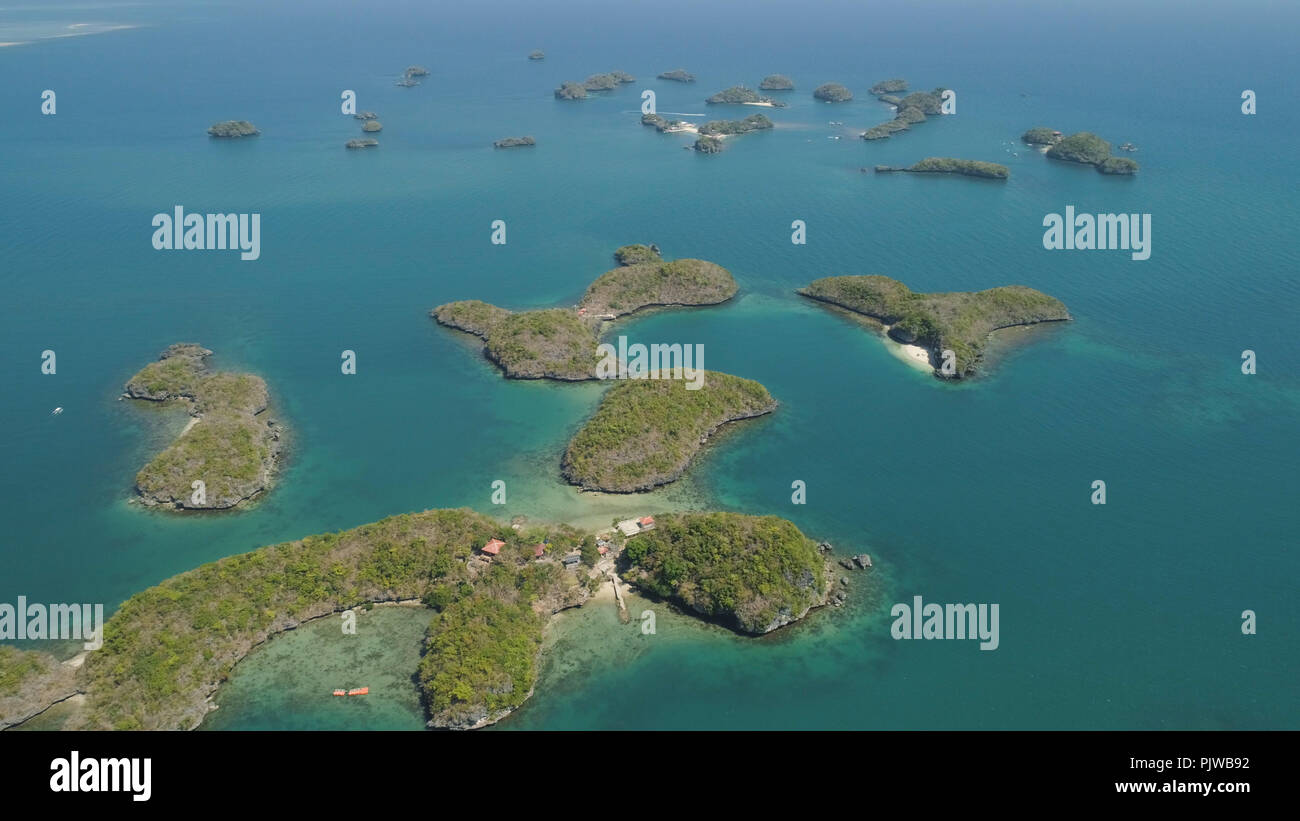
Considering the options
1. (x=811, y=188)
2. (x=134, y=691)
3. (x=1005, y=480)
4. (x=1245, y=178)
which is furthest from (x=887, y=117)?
(x=134, y=691)

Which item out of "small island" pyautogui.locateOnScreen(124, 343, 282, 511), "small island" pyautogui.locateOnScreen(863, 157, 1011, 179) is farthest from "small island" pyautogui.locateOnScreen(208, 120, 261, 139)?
"small island" pyautogui.locateOnScreen(863, 157, 1011, 179)

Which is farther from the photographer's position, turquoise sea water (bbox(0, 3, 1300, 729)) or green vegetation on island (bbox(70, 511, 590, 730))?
turquoise sea water (bbox(0, 3, 1300, 729))

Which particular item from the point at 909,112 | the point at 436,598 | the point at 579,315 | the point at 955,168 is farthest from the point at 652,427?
the point at 909,112

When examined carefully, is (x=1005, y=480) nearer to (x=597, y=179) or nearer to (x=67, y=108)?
(x=597, y=179)

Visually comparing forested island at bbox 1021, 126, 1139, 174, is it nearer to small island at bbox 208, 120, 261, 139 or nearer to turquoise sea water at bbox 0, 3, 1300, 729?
turquoise sea water at bbox 0, 3, 1300, 729

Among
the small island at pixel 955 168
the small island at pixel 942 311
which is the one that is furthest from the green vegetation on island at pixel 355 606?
the small island at pixel 955 168

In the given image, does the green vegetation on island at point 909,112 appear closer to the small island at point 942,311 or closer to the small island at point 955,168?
the small island at point 955,168
